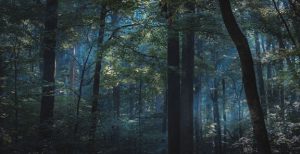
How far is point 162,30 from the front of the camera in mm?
13711

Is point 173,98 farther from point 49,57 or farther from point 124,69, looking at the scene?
point 49,57

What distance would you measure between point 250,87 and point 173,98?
648 cm

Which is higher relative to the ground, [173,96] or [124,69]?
[124,69]

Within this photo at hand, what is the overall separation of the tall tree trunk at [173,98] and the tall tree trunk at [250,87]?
5.41 meters

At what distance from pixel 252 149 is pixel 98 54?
32.4 ft

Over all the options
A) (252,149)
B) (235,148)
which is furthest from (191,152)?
(235,148)

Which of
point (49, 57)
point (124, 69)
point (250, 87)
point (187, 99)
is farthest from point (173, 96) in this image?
point (250, 87)

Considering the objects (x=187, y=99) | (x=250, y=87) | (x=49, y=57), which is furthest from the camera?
(x=187, y=99)

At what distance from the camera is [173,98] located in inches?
541

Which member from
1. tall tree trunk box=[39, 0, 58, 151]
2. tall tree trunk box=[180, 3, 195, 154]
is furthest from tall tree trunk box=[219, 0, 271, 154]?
tall tree trunk box=[39, 0, 58, 151]

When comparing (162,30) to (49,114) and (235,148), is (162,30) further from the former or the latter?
(235,148)

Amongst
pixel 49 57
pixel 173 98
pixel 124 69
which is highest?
pixel 49 57

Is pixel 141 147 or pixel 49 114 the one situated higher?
pixel 49 114

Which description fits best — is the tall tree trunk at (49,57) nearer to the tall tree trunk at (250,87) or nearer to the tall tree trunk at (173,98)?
the tall tree trunk at (173,98)
